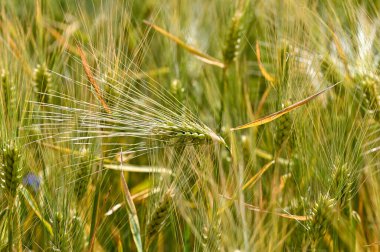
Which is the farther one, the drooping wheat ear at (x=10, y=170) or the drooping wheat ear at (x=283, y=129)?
the drooping wheat ear at (x=283, y=129)

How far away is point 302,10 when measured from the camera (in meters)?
1.09

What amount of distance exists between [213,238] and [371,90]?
1.09ft

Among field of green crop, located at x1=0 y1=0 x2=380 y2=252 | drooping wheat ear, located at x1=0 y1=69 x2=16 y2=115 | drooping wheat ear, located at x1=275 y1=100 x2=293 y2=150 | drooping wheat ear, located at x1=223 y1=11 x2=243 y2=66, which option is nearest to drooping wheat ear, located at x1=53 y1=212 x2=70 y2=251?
field of green crop, located at x1=0 y1=0 x2=380 y2=252

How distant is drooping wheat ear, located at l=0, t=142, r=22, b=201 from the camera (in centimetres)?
92

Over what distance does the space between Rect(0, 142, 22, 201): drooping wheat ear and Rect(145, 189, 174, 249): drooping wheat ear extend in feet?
0.58

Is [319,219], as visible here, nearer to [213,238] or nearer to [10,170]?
[213,238]

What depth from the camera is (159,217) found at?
0.95m

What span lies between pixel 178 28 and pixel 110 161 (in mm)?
320

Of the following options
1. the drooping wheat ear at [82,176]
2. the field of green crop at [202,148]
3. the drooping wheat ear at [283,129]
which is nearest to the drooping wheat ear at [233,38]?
the field of green crop at [202,148]

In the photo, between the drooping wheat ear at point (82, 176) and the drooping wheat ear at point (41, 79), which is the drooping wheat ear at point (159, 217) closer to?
the drooping wheat ear at point (82, 176)

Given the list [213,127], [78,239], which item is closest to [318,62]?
[213,127]

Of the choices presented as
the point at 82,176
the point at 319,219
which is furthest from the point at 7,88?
the point at 319,219

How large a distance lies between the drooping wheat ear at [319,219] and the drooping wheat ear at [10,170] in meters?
0.37

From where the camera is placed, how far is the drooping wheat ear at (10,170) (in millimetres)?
920
